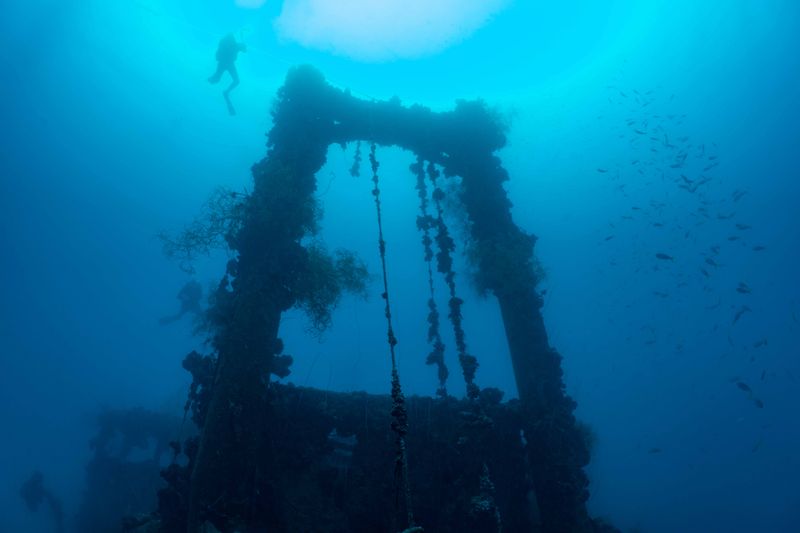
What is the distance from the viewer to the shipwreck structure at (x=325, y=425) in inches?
352

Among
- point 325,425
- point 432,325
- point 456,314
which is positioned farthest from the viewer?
A: point 432,325

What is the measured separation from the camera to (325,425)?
10.3 meters

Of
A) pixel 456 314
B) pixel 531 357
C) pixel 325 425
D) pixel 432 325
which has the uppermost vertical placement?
pixel 432 325

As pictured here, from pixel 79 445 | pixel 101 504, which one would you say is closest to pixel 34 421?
pixel 79 445

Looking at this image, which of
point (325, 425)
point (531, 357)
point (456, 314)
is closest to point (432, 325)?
point (456, 314)

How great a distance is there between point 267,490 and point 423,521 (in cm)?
341

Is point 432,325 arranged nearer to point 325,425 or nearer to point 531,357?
point 531,357

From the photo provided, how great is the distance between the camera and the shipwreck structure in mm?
8938

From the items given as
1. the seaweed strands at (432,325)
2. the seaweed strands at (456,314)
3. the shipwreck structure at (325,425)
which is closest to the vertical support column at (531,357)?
the shipwreck structure at (325,425)

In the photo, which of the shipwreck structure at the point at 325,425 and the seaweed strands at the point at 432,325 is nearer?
the shipwreck structure at the point at 325,425

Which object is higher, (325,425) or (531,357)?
(531,357)

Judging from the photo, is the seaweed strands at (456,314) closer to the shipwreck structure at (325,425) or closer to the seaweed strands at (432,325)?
the shipwreck structure at (325,425)

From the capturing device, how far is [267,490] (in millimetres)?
8844

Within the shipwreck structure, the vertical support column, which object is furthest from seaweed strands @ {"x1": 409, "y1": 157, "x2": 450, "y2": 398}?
the vertical support column
